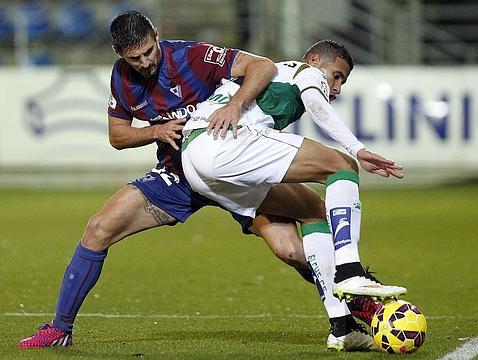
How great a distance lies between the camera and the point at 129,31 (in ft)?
20.1

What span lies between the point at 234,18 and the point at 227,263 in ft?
44.4

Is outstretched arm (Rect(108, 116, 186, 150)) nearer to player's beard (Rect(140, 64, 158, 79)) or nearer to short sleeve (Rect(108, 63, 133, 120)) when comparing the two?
short sleeve (Rect(108, 63, 133, 120))

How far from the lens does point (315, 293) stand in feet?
29.8

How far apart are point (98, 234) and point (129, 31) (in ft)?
3.84

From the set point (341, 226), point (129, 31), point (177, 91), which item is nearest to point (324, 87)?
point (341, 226)

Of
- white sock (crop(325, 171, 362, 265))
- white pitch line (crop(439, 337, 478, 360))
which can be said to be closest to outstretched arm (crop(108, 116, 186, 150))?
white sock (crop(325, 171, 362, 265))

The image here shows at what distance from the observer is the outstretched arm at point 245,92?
592cm

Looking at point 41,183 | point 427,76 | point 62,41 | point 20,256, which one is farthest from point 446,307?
point 62,41

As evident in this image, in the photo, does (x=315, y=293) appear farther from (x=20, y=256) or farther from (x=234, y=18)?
(x=234, y=18)

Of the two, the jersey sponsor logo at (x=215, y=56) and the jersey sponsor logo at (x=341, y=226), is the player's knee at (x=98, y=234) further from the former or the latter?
the jersey sponsor logo at (x=341, y=226)

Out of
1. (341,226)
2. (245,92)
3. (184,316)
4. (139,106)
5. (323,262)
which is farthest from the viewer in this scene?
(184,316)

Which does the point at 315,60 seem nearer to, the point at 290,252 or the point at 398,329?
the point at 290,252

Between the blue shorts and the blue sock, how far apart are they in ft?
1.44

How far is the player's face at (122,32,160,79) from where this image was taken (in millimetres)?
6172
